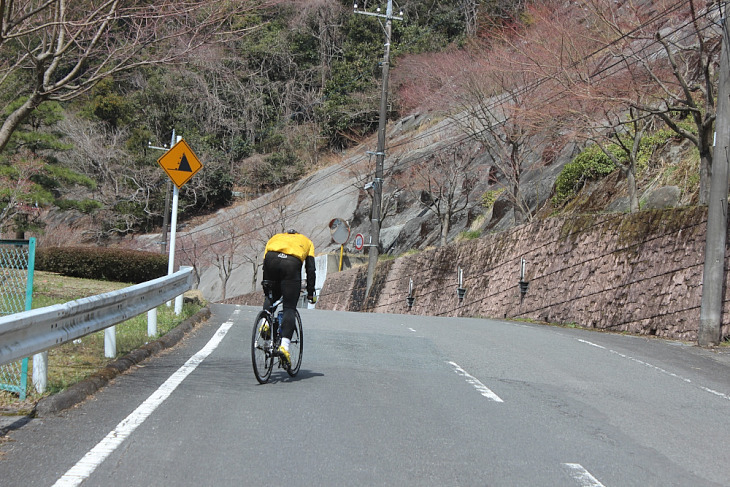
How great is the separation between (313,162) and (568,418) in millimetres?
47036

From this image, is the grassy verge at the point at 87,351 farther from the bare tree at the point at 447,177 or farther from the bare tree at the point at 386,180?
the bare tree at the point at 386,180

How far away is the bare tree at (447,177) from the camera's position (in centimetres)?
3312

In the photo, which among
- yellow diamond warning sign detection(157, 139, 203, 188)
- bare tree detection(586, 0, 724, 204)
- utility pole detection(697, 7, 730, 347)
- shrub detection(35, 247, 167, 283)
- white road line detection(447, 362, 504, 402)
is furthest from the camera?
shrub detection(35, 247, 167, 283)

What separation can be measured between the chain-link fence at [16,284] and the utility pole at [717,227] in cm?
1179

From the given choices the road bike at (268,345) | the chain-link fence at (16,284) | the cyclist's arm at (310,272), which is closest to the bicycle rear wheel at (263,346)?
the road bike at (268,345)

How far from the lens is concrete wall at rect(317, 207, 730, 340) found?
608 inches

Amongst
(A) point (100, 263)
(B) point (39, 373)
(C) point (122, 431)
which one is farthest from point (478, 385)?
(A) point (100, 263)

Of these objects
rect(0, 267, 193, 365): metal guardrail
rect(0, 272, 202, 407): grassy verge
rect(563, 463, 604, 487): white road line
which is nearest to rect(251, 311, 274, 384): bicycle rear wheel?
rect(0, 267, 193, 365): metal guardrail

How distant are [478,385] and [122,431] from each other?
417 centimetres

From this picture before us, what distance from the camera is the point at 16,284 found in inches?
255

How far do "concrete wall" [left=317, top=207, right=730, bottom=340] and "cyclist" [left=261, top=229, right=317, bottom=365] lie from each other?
9.69 m

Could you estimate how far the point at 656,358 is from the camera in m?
11.7

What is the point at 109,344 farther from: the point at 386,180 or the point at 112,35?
the point at 386,180

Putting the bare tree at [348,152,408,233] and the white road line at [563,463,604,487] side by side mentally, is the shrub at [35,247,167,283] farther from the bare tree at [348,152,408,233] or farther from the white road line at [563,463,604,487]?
the white road line at [563,463,604,487]
